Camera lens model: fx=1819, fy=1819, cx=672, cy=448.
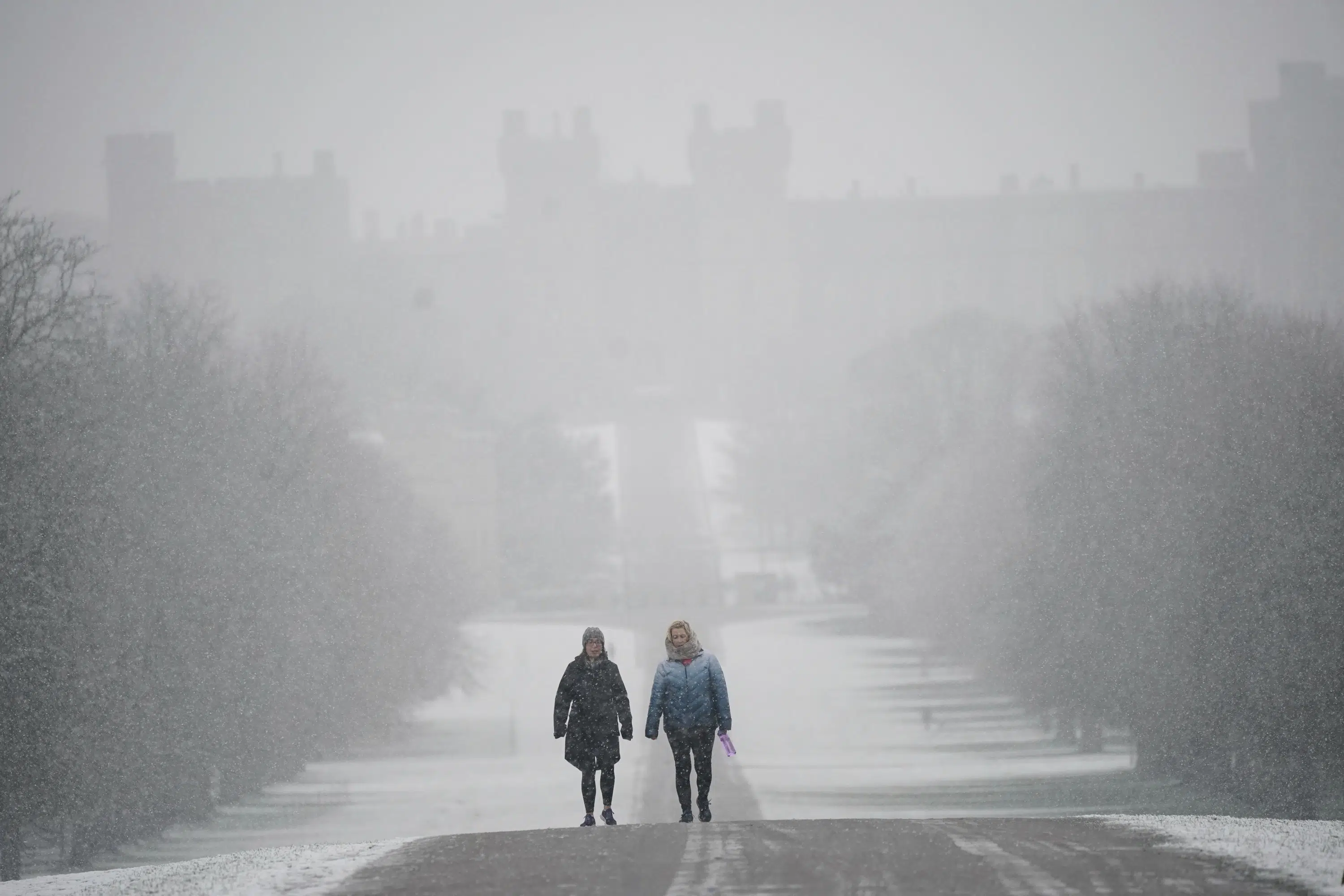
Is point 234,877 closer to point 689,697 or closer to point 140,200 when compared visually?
point 689,697

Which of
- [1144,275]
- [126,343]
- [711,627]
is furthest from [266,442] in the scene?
[1144,275]

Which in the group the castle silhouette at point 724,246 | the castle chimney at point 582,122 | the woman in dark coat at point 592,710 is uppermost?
the castle chimney at point 582,122

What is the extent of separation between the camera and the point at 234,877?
27.6ft

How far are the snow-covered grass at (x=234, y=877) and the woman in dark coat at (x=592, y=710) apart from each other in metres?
1.11

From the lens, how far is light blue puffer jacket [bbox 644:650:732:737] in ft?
32.7

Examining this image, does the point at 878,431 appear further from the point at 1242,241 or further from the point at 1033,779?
the point at 1242,241

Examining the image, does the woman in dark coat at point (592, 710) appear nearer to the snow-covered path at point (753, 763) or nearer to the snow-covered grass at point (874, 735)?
the snow-covered path at point (753, 763)

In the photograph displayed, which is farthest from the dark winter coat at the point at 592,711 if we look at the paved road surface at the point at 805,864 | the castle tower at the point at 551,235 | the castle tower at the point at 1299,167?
the castle tower at the point at 1299,167

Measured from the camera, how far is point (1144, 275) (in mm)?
100312

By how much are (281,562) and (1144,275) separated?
82.5 metres

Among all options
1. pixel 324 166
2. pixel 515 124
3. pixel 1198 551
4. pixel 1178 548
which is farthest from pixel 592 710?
pixel 324 166

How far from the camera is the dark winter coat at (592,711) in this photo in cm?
1002

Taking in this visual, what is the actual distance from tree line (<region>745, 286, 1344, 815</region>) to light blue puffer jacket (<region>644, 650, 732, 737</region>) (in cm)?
1324

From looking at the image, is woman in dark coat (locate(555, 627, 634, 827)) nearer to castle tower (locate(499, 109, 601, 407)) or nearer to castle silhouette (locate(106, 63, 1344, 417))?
castle silhouette (locate(106, 63, 1344, 417))
